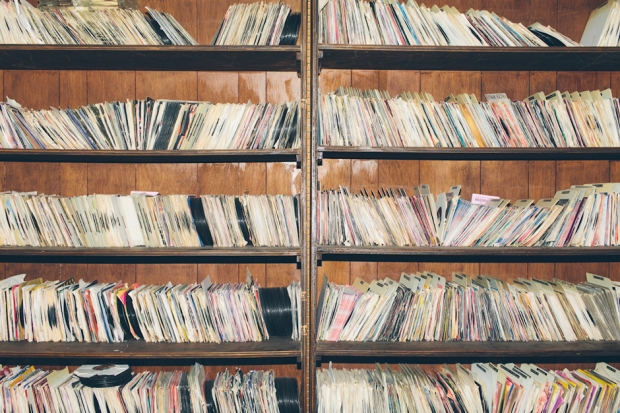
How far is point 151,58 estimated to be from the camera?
185cm

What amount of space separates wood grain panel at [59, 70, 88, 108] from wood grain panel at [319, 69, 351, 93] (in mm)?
1155

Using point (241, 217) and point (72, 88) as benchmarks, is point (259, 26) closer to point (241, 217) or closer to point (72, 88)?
point (241, 217)

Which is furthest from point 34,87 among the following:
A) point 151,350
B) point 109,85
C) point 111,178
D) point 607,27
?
point 607,27

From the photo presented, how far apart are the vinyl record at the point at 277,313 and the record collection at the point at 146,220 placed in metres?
0.23

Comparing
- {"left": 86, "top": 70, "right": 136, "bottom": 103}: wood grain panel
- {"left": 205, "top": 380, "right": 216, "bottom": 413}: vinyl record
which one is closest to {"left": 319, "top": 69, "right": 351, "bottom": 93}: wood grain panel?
{"left": 86, "top": 70, "right": 136, "bottom": 103}: wood grain panel

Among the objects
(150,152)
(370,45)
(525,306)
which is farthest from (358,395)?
(370,45)

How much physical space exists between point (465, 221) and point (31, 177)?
204 cm

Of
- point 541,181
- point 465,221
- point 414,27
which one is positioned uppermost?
point 414,27

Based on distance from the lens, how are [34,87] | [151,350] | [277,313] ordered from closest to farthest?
[151,350]
[277,313]
[34,87]

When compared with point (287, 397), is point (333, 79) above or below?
above

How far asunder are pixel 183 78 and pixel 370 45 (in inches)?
36.5

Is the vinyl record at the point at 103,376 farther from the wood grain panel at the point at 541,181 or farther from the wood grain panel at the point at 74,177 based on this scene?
the wood grain panel at the point at 541,181

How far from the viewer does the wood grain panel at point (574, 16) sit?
2.05m

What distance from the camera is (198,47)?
5.64ft
